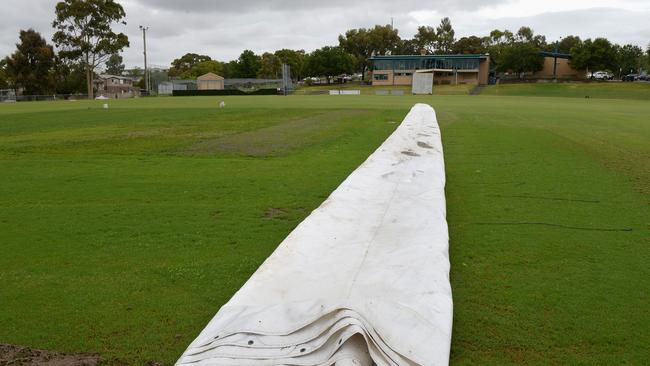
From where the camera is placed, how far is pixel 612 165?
27.5ft

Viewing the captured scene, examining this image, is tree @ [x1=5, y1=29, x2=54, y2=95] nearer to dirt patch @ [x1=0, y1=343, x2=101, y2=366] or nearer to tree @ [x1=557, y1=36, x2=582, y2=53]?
dirt patch @ [x1=0, y1=343, x2=101, y2=366]

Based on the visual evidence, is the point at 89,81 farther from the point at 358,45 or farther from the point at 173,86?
the point at 358,45

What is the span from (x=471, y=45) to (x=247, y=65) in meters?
45.7

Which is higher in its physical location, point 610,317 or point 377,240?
point 377,240

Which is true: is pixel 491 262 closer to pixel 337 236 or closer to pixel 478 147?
pixel 337 236

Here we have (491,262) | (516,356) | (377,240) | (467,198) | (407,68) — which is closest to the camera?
(516,356)

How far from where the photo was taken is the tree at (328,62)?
90.2 meters

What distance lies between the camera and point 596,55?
74.5m

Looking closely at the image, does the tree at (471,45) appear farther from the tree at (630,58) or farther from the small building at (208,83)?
the small building at (208,83)

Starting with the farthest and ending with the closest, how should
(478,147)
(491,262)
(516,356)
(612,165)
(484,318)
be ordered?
(478,147) → (612,165) → (491,262) → (484,318) → (516,356)

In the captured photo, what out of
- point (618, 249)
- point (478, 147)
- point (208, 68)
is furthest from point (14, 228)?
point (208, 68)

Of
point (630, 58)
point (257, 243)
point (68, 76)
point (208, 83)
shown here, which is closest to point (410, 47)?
point (630, 58)

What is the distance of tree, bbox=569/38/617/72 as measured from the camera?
244ft

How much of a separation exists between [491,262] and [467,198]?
2182 millimetres
